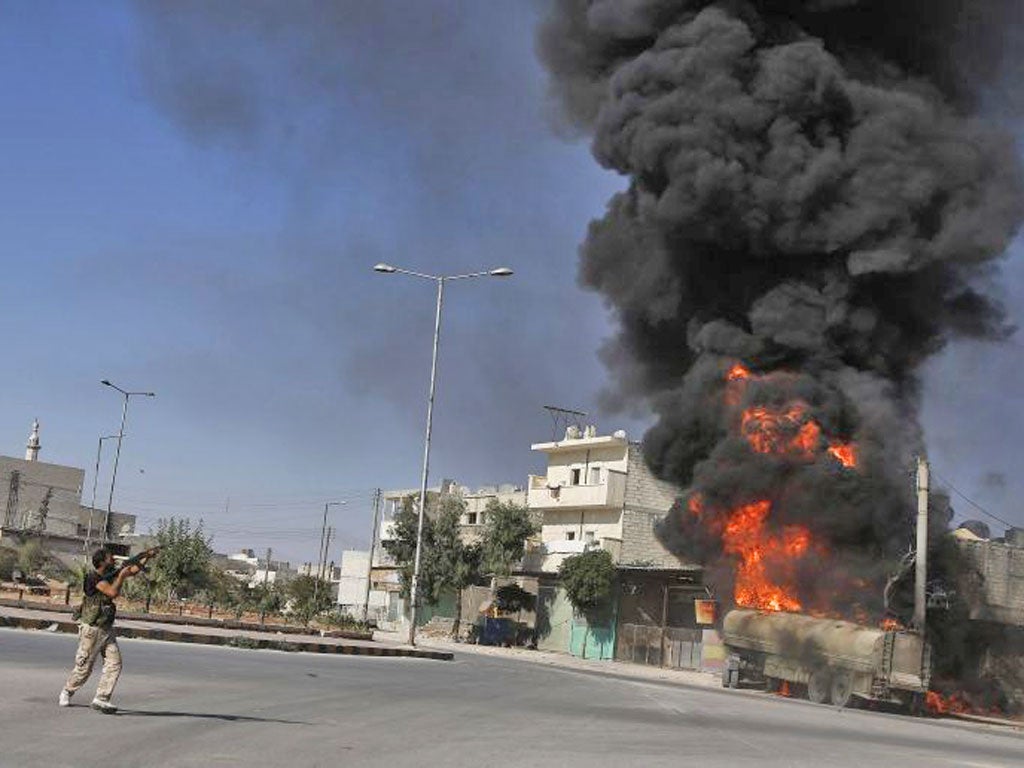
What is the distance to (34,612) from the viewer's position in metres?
30.8

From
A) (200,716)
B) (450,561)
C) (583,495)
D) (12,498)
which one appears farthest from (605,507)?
(12,498)

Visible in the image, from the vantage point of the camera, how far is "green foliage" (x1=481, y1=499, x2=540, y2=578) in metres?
61.6

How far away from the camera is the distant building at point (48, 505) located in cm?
8876

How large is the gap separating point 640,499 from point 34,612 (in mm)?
37841

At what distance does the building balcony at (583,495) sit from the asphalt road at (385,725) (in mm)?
39056

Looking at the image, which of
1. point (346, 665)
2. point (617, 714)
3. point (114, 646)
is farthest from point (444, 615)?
point (114, 646)

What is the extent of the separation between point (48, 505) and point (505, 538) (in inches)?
1964

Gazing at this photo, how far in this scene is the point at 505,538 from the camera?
61.6 m

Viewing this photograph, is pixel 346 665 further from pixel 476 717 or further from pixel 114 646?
pixel 114 646

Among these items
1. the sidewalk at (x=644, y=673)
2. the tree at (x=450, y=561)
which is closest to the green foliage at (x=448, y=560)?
the tree at (x=450, y=561)

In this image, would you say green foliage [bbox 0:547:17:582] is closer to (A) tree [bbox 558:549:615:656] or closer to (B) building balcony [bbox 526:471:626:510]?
(B) building balcony [bbox 526:471:626:510]

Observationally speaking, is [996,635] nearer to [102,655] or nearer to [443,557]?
[102,655]

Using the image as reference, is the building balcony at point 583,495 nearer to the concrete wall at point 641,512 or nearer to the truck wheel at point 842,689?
the concrete wall at point 641,512

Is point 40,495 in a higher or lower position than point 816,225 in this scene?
lower
